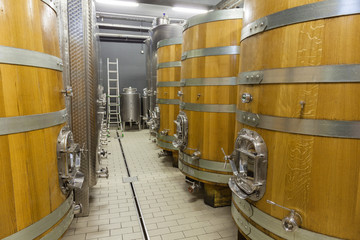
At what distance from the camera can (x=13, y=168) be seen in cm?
122

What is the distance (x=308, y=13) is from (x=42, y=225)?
205 centimetres

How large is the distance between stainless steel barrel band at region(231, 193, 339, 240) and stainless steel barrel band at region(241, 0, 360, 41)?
1243 mm

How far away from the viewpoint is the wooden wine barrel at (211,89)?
2.75 meters

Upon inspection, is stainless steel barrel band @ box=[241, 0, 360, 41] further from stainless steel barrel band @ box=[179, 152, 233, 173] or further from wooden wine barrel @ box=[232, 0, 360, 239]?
stainless steel barrel band @ box=[179, 152, 233, 173]

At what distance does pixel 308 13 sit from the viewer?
1282 mm

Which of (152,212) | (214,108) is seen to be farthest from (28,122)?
(152,212)

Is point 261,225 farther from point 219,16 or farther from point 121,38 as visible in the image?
point 121,38

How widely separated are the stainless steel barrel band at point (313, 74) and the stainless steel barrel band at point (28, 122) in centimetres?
144

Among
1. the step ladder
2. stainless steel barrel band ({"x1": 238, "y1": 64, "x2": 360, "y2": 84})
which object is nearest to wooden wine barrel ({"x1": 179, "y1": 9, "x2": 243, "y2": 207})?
stainless steel barrel band ({"x1": 238, "y1": 64, "x2": 360, "y2": 84})

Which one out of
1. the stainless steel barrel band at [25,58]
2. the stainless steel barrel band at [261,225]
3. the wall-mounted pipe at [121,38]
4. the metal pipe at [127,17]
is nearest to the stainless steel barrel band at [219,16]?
the stainless steel barrel band at [25,58]

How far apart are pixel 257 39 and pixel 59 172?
1.72m

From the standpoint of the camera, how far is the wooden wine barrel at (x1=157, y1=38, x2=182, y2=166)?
4664mm

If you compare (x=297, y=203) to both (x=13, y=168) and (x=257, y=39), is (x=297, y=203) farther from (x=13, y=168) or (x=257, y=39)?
(x=13, y=168)

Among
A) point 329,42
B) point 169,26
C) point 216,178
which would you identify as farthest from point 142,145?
point 329,42
